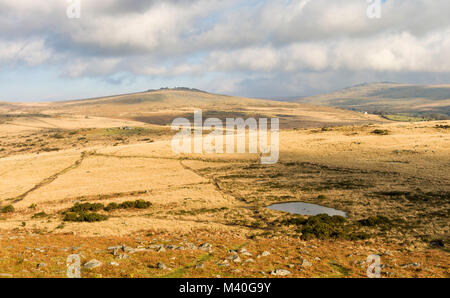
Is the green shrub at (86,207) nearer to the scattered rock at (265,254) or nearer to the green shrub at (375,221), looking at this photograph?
the scattered rock at (265,254)

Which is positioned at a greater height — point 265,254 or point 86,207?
point 265,254

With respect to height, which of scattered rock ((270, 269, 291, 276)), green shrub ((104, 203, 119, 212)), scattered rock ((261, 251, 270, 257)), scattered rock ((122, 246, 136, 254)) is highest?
scattered rock ((270, 269, 291, 276))

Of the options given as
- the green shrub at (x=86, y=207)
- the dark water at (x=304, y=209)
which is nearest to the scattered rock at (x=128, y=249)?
the green shrub at (x=86, y=207)

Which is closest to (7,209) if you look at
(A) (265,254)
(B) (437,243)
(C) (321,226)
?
(A) (265,254)

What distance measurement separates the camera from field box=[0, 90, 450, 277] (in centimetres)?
1986

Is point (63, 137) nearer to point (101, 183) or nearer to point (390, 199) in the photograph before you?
point (101, 183)

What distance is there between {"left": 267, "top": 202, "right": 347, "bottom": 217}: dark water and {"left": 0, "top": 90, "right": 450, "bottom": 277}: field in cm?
112

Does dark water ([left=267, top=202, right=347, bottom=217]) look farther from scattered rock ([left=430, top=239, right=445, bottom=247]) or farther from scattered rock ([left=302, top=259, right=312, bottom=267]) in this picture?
scattered rock ([left=302, top=259, right=312, bottom=267])

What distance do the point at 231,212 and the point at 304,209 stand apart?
7.98 meters

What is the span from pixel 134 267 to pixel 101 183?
1606 inches

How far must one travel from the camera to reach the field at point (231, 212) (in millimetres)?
19859

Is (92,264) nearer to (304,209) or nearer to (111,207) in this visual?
(111,207)

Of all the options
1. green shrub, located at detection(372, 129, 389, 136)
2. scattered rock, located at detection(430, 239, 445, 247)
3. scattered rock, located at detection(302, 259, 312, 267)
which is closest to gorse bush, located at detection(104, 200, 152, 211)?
scattered rock, located at detection(302, 259, 312, 267)

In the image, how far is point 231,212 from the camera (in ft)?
120
